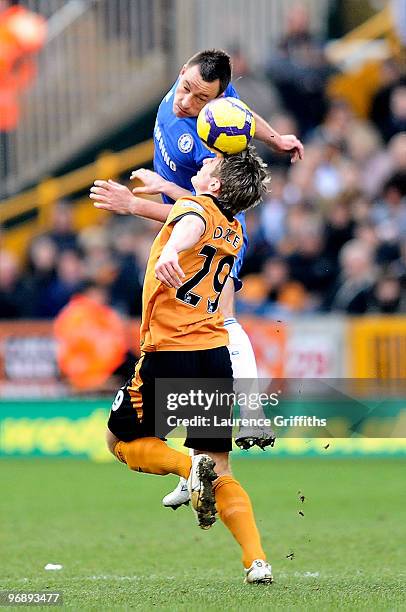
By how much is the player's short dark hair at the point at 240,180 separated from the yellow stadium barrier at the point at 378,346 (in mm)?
7642

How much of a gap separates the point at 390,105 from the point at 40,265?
15.4ft

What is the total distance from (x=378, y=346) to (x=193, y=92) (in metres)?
7.50

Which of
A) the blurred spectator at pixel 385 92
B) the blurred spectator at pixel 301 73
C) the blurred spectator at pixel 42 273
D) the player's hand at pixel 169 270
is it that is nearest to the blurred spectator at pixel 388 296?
the blurred spectator at pixel 385 92

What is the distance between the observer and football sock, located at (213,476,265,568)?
7086mm

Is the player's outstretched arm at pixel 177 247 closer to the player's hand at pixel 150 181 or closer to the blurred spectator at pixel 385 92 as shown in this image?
the player's hand at pixel 150 181

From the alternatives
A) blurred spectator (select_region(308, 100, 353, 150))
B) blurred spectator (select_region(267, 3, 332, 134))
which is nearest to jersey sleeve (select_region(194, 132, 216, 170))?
blurred spectator (select_region(308, 100, 353, 150))

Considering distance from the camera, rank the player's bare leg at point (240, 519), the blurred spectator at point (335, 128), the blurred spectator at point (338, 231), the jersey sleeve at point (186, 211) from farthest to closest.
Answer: the blurred spectator at point (335, 128) → the blurred spectator at point (338, 231) → the player's bare leg at point (240, 519) → the jersey sleeve at point (186, 211)

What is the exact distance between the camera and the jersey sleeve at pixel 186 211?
6.91 metres

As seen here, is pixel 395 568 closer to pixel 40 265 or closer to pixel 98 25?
pixel 40 265

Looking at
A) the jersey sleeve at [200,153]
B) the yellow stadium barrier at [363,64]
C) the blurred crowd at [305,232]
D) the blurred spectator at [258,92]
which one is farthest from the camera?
the blurred spectator at [258,92]

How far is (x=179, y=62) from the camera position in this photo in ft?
62.4

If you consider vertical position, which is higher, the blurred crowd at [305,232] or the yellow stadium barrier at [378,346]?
the blurred crowd at [305,232]

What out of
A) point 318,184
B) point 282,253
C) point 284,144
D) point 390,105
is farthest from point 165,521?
point 390,105

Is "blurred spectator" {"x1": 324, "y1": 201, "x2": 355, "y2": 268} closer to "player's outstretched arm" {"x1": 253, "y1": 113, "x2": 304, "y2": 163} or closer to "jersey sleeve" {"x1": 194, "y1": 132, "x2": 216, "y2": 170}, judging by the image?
"player's outstretched arm" {"x1": 253, "y1": 113, "x2": 304, "y2": 163}
